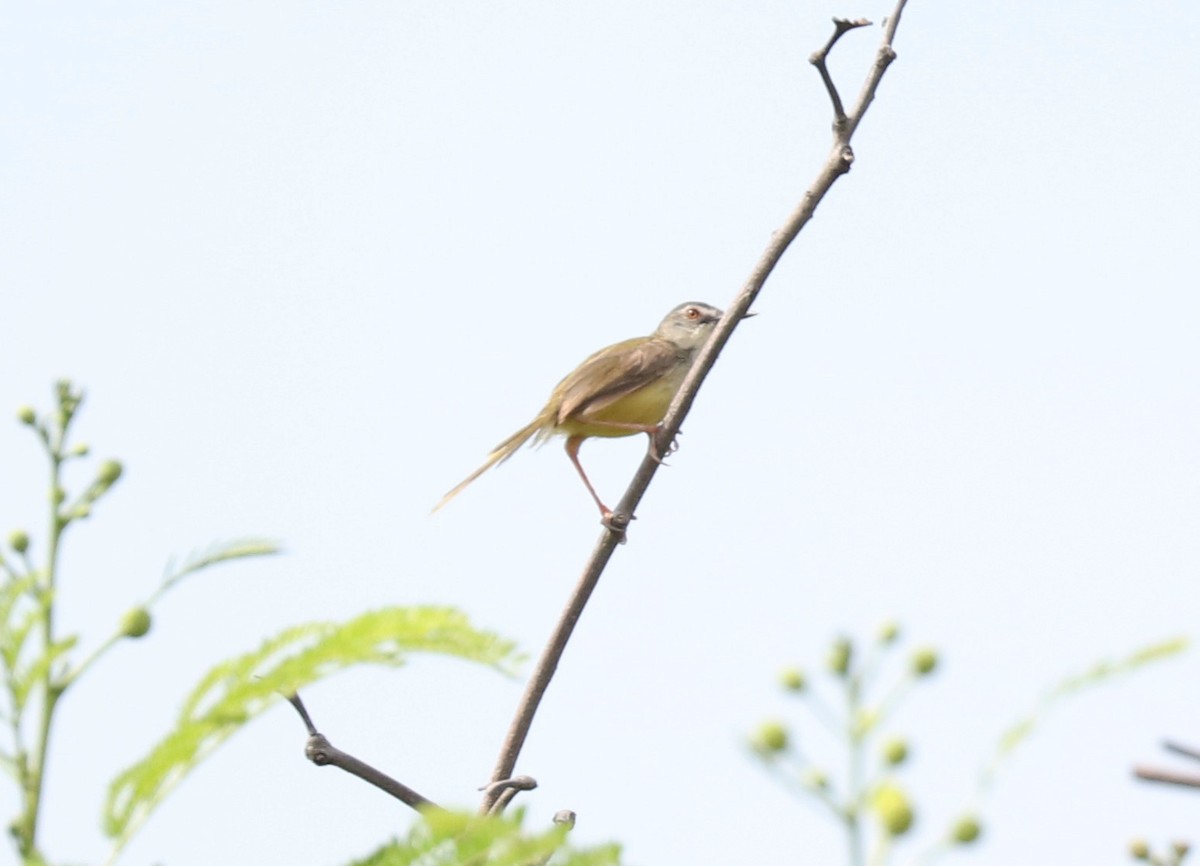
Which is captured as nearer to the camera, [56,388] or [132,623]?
[132,623]

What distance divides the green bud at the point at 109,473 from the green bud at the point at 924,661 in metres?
1.30

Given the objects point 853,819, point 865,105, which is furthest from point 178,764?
point 865,105

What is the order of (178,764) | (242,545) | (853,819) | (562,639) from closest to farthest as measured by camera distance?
(853,819) < (178,764) < (242,545) < (562,639)

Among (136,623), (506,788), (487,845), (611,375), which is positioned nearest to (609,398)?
(611,375)

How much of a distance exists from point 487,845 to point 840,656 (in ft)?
1.57

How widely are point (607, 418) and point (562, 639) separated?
523 centimetres

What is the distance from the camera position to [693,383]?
3.47 metres

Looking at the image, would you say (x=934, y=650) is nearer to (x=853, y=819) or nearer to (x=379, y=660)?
(x=853, y=819)

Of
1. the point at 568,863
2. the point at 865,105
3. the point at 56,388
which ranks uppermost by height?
the point at 865,105

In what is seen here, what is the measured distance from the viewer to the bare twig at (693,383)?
3.01 meters

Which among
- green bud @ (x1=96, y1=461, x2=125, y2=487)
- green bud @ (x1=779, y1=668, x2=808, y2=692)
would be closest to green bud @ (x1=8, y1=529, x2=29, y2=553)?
green bud @ (x1=96, y1=461, x2=125, y2=487)

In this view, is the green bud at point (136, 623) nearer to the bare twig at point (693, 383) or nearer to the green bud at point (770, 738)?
the green bud at point (770, 738)

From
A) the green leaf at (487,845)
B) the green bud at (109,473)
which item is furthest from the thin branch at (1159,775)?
the green bud at (109,473)

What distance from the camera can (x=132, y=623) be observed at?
2.00 metres
